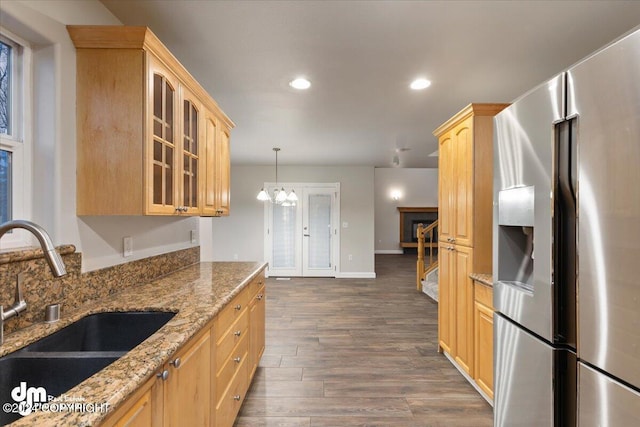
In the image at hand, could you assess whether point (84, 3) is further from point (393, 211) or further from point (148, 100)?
point (393, 211)

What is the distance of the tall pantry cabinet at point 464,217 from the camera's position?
2.36m

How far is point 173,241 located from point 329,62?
1.89m

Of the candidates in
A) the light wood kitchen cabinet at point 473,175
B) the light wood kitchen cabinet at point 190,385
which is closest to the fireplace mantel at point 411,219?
the light wood kitchen cabinet at point 473,175

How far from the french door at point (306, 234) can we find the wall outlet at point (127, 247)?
4.97 metres

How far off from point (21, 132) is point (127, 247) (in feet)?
2.60

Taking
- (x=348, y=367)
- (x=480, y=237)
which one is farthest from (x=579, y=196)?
(x=348, y=367)

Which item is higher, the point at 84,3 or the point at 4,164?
the point at 84,3

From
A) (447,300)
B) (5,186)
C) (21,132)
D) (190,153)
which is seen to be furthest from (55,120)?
(447,300)

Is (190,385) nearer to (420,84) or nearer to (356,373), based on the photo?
(356,373)

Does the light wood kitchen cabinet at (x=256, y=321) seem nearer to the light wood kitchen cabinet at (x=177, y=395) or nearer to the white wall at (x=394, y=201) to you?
the light wood kitchen cabinet at (x=177, y=395)

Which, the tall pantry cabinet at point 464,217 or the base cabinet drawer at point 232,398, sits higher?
the tall pantry cabinet at point 464,217

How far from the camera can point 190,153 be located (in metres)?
2.10

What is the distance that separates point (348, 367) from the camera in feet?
9.20

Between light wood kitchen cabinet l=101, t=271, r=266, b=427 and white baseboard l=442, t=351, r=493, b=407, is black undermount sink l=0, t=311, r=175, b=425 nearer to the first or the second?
light wood kitchen cabinet l=101, t=271, r=266, b=427
